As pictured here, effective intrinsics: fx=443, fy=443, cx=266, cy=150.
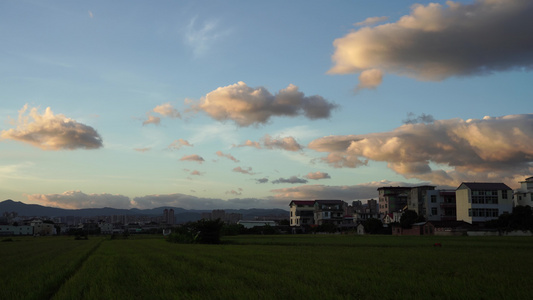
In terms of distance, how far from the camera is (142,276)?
17672 mm

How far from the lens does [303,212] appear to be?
5605 inches

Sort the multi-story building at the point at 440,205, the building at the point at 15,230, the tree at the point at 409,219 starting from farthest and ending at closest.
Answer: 1. the building at the point at 15,230
2. the multi-story building at the point at 440,205
3. the tree at the point at 409,219

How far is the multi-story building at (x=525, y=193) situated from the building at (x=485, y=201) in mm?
6043

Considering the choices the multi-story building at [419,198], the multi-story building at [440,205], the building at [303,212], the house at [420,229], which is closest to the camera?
the house at [420,229]

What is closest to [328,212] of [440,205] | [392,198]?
[392,198]

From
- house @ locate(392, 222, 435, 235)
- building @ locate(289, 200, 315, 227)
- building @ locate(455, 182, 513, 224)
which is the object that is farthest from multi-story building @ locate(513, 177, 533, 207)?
building @ locate(289, 200, 315, 227)

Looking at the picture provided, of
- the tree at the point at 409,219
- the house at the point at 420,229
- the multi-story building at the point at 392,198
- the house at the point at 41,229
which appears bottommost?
the house at the point at 41,229

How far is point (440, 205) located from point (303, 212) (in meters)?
52.2

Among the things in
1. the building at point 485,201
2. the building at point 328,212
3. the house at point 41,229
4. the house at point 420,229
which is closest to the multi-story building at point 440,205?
the building at point 485,201

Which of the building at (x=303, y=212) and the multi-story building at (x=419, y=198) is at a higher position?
the multi-story building at (x=419, y=198)

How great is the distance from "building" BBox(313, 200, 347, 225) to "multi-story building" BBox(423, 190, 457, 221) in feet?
128

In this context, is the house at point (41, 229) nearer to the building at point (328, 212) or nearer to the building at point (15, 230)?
the building at point (15, 230)

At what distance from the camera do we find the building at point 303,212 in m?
141

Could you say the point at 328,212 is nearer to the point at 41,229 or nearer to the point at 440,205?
the point at 440,205
